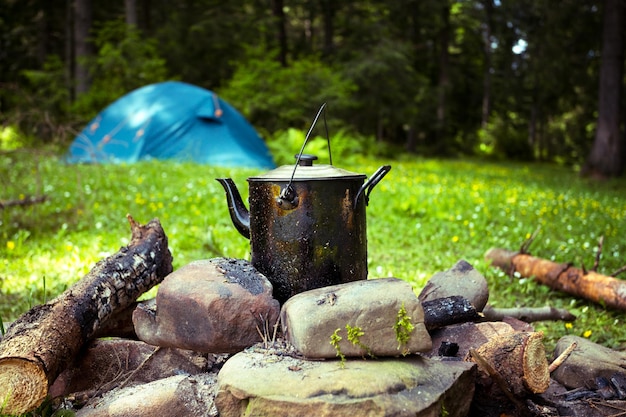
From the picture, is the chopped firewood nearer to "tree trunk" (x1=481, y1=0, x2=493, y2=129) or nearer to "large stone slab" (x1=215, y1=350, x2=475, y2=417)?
"large stone slab" (x1=215, y1=350, x2=475, y2=417)

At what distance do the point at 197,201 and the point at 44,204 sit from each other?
1.95m

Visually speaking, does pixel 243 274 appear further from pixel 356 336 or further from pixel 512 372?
pixel 512 372

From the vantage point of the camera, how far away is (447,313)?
3.08 metres

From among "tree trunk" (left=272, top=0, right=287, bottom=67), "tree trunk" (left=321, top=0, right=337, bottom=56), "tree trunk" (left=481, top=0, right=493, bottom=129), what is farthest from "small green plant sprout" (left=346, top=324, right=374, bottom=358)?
"tree trunk" (left=481, top=0, right=493, bottom=129)

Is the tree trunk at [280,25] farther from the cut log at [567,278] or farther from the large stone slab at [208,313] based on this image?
the large stone slab at [208,313]

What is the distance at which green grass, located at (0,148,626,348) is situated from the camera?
4.94m

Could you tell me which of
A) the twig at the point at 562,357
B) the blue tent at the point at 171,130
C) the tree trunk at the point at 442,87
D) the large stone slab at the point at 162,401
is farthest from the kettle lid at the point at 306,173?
the tree trunk at the point at 442,87

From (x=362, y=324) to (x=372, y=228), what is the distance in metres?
4.76

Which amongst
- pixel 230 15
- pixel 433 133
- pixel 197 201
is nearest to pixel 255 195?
pixel 197 201

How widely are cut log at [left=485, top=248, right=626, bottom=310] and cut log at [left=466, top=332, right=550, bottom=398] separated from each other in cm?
221

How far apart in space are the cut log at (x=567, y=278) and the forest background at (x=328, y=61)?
7976mm

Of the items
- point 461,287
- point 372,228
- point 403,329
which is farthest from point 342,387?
point 372,228

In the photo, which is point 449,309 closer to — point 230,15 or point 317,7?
point 230,15

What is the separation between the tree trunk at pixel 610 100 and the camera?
15.1 meters
